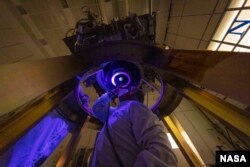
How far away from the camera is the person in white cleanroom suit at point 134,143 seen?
760mm

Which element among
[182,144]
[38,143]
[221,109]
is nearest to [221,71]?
[221,109]

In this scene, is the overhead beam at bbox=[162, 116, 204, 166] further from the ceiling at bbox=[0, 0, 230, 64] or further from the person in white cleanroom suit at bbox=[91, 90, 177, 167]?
the ceiling at bbox=[0, 0, 230, 64]

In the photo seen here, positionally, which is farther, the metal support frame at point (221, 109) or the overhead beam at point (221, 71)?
the metal support frame at point (221, 109)

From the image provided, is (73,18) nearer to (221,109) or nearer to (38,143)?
(38,143)

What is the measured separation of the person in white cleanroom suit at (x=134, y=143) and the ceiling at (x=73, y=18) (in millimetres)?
1855

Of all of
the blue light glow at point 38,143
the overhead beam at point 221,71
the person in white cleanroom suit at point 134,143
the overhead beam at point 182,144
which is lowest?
the overhead beam at point 182,144

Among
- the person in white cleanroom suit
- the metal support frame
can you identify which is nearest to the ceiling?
the metal support frame

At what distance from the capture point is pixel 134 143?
91 cm

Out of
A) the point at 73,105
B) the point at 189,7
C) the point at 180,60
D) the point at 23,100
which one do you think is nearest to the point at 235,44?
the point at 189,7

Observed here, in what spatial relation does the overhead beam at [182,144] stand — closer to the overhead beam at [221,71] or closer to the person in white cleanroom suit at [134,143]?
the person in white cleanroom suit at [134,143]

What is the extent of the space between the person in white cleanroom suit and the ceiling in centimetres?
185

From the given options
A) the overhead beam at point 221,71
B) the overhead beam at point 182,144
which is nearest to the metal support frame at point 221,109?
the overhead beam at point 221,71

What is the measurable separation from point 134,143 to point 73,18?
2261 millimetres

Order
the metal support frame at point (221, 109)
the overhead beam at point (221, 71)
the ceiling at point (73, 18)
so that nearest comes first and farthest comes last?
the overhead beam at point (221, 71), the metal support frame at point (221, 109), the ceiling at point (73, 18)
